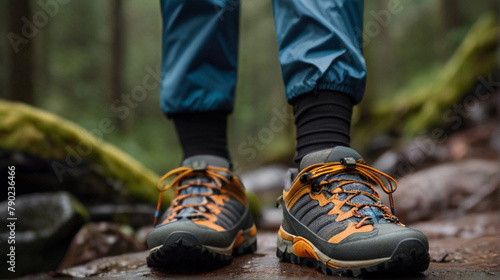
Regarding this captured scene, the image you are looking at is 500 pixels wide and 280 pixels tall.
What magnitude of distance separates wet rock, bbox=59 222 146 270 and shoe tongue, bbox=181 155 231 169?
1367 mm

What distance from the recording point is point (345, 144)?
1455 mm

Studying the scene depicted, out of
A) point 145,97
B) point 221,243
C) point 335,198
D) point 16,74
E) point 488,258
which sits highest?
point 145,97

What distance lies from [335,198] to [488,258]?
2.40 feet

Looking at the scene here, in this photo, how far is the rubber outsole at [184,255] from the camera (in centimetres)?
123

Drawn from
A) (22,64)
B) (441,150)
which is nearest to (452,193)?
(441,150)

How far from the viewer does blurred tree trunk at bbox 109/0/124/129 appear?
10.2 meters

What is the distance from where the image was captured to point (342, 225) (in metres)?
1.21

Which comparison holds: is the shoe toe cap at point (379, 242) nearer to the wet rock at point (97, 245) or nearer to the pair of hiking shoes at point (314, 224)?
the pair of hiking shoes at point (314, 224)

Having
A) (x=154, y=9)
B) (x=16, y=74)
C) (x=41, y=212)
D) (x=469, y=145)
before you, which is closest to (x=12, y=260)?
(x=41, y=212)

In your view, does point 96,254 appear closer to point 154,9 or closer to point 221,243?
point 221,243

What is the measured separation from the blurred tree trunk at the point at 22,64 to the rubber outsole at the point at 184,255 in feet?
19.9

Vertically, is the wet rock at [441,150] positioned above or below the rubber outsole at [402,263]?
above

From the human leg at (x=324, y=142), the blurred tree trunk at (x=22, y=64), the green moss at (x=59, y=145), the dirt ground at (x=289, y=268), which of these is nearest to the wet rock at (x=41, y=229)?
the green moss at (x=59, y=145)

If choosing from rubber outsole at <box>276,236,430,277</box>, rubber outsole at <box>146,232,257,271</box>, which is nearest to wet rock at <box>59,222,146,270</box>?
rubber outsole at <box>146,232,257,271</box>
